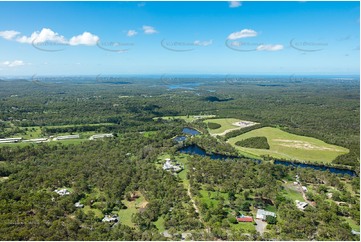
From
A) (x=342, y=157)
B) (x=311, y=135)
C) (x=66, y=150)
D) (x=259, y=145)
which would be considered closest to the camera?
(x=342, y=157)

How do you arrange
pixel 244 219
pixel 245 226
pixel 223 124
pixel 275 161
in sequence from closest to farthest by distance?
pixel 245 226, pixel 244 219, pixel 275 161, pixel 223 124

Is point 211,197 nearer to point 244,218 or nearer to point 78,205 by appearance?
point 244,218

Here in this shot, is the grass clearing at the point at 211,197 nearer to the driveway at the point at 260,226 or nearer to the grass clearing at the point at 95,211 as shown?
the driveway at the point at 260,226

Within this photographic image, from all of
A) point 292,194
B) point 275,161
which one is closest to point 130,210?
point 292,194

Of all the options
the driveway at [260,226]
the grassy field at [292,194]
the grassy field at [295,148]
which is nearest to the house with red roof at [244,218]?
the driveway at [260,226]

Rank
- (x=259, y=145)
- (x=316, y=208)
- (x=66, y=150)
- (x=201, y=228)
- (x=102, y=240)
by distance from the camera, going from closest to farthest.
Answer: (x=102, y=240)
(x=201, y=228)
(x=316, y=208)
(x=66, y=150)
(x=259, y=145)

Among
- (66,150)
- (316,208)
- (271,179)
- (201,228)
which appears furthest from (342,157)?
(66,150)

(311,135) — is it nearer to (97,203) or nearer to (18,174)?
(97,203)
